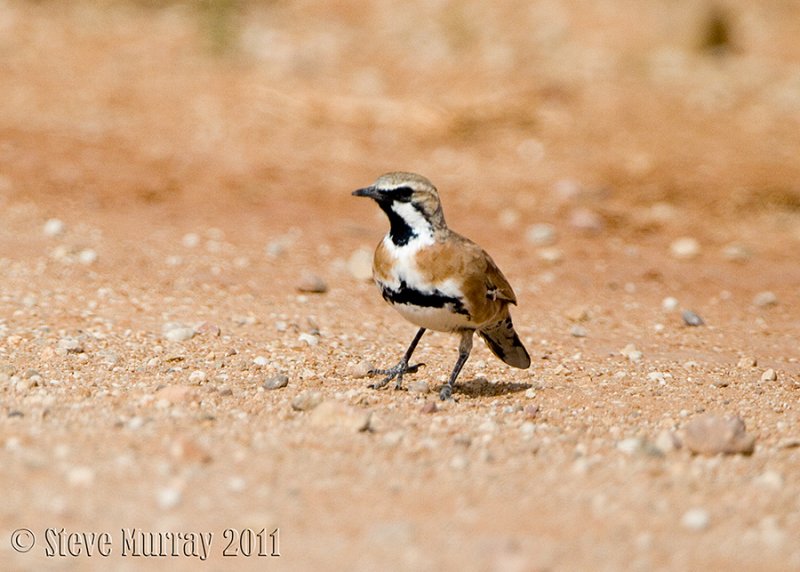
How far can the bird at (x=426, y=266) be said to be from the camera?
5422 millimetres

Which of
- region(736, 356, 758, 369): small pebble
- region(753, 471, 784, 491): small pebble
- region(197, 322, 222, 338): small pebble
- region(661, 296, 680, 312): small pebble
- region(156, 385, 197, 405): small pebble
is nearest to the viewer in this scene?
region(753, 471, 784, 491): small pebble

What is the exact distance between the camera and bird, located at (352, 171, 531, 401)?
5422 mm

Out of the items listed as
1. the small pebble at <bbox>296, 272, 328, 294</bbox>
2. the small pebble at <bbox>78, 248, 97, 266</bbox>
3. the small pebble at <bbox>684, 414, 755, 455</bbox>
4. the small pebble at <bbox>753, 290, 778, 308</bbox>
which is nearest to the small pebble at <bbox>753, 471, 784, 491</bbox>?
the small pebble at <bbox>684, 414, 755, 455</bbox>

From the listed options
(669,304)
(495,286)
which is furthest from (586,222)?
(495,286)

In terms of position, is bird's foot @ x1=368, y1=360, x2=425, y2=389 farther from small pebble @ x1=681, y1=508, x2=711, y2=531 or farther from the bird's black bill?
small pebble @ x1=681, y1=508, x2=711, y2=531

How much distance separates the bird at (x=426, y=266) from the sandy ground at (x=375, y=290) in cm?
45

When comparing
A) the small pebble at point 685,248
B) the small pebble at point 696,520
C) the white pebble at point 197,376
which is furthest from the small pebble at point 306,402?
the small pebble at point 685,248

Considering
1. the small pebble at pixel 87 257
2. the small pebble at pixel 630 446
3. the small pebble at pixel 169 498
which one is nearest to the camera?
the small pebble at pixel 169 498

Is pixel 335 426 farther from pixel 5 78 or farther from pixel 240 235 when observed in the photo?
pixel 5 78

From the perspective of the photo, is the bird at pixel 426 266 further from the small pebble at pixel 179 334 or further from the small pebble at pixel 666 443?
the small pebble at pixel 179 334

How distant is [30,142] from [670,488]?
25.7 feet

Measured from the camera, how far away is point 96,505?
3.79m

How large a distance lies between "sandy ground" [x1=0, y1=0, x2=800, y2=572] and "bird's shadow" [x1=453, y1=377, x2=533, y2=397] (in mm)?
25

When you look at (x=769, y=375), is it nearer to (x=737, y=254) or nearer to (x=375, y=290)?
(x=375, y=290)
